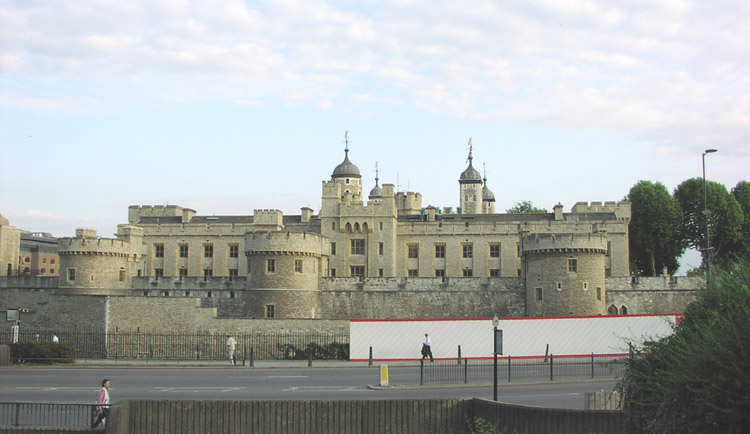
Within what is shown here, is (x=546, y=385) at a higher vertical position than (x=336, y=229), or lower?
lower

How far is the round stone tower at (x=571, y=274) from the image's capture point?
47.9 meters

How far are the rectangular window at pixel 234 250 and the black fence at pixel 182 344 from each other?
24.0 m

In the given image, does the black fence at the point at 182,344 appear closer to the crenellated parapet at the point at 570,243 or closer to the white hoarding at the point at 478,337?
the white hoarding at the point at 478,337

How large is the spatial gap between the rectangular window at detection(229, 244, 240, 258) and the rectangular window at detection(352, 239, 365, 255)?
10.3 meters

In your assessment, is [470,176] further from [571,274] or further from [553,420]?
[553,420]

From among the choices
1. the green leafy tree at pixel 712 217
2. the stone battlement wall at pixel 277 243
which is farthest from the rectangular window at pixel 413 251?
the green leafy tree at pixel 712 217

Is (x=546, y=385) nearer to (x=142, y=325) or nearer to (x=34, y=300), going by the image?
(x=142, y=325)

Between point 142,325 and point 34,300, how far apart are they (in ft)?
28.7

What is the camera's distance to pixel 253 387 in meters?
26.8

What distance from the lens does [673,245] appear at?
2771 inches

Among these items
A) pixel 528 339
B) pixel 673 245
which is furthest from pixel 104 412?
pixel 673 245

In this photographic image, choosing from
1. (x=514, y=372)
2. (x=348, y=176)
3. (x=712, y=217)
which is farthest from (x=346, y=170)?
(x=514, y=372)

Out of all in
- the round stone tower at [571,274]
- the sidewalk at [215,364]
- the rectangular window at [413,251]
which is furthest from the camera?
the rectangular window at [413,251]

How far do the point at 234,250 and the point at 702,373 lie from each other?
58.6 meters
